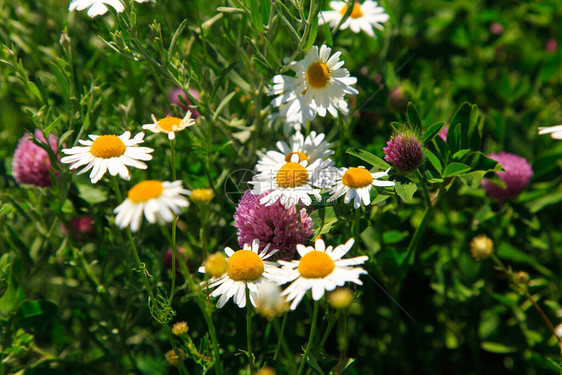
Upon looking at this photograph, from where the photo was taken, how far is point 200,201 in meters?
0.80

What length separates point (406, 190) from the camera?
951 millimetres

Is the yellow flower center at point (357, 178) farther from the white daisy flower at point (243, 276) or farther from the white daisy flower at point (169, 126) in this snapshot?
the white daisy flower at point (169, 126)

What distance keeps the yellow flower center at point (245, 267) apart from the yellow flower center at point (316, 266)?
0.26 ft

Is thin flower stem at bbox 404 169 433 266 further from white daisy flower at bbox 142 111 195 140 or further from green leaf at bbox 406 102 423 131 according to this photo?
white daisy flower at bbox 142 111 195 140

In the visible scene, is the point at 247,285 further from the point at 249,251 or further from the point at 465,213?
the point at 465,213

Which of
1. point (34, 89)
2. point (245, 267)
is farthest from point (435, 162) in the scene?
point (34, 89)

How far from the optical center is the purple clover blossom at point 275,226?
95cm

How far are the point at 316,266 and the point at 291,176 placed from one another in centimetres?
Answer: 20

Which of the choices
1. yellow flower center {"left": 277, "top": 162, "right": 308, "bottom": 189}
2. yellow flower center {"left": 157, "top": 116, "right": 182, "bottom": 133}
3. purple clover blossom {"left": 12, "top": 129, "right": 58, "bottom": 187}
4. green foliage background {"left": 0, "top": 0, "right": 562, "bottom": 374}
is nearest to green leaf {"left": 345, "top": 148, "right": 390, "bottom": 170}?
green foliage background {"left": 0, "top": 0, "right": 562, "bottom": 374}

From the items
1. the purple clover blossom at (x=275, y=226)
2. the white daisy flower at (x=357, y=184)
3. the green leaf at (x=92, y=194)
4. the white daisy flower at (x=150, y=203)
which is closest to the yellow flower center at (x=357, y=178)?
the white daisy flower at (x=357, y=184)

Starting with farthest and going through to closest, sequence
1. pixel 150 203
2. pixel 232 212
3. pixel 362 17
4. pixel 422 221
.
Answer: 1. pixel 362 17
2. pixel 232 212
3. pixel 422 221
4. pixel 150 203

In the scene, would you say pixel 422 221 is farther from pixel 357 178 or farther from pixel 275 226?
pixel 275 226

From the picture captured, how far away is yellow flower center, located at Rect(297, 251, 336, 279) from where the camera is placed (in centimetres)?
80

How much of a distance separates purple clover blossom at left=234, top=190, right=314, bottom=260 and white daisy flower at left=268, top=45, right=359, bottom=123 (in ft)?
0.66
